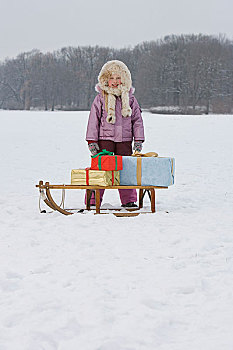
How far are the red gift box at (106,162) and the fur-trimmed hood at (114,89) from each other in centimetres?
53

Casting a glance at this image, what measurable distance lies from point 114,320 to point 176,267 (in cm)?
97

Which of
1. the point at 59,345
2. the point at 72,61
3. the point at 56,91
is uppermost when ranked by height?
the point at 72,61

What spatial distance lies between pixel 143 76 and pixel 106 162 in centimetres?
4510

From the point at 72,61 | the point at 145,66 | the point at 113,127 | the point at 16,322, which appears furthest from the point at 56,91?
the point at 16,322

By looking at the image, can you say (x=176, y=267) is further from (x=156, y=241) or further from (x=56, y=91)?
(x=56, y=91)

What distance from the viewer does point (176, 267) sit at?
125 inches

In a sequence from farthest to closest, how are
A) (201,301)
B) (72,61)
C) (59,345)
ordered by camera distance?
(72,61)
(201,301)
(59,345)

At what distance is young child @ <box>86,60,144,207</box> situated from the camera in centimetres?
532

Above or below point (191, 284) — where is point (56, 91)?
above

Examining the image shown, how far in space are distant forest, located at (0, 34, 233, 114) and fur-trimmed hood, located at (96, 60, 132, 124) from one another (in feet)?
117

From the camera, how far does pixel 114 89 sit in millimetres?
5328

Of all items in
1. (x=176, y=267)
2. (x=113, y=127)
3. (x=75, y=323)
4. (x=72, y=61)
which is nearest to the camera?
(x=75, y=323)

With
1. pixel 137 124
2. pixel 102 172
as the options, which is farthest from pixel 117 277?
pixel 137 124

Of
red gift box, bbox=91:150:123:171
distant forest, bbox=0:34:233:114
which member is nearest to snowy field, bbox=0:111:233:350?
red gift box, bbox=91:150:123:171
